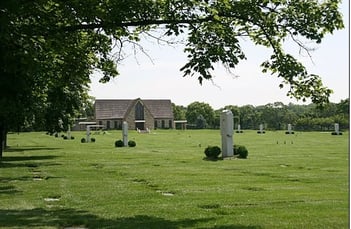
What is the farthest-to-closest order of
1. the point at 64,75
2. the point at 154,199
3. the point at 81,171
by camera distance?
the point at 81,171 < the point at 64,75 < the point at 154,199

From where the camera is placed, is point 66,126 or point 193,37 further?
point 66,126

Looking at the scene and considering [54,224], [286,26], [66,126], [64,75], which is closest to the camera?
[54,224]

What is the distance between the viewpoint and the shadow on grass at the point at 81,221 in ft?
30.8

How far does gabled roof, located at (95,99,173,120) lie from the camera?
410 ft

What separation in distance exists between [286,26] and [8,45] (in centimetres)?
547

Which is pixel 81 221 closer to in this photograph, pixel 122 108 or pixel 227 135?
pixel 227 135

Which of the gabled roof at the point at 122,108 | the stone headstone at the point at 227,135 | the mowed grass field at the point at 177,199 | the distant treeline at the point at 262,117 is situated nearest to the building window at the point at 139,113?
the gabled roof at the point at 122,108

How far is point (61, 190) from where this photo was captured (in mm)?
15242

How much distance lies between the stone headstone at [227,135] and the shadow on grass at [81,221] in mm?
19094

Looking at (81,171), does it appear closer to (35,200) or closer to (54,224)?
(35,200)

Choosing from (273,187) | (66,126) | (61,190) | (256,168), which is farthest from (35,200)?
(66,126)

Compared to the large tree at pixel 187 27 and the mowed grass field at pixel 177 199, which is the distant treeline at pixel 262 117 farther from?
the large tree at pixel 187 27

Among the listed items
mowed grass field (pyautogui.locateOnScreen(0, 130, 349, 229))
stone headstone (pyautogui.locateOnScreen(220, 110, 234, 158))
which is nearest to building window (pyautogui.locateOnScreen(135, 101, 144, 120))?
stone headstone (pyautogui.locateOnScreen(220, 110, 234, 158))

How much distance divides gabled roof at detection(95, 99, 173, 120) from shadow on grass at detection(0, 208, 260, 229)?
11293cm
